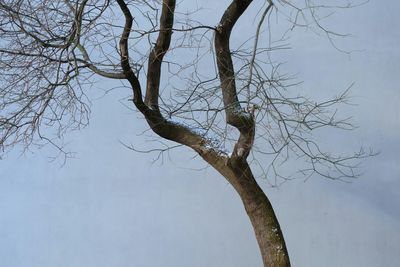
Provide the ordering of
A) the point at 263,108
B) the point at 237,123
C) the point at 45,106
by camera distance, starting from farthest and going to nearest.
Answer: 1. the point at 45,106
2. the point at 237,123
3. the point at 263,108

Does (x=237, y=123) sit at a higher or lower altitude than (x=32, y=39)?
lower

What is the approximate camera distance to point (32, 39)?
3.57 meters

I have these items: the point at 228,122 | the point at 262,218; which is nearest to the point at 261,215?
the point at 262,218

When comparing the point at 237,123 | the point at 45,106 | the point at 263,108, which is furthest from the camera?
the point at 45,106

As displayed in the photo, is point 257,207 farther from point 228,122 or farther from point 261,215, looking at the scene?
point 228,122

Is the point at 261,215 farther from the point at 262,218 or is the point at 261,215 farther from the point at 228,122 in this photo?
the point at 228,122

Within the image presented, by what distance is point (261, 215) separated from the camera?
346cm

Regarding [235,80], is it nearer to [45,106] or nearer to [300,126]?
[300,126]

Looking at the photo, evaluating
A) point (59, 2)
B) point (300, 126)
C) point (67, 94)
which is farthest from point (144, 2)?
point (300, 126)

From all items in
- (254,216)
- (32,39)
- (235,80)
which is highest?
(32,39)

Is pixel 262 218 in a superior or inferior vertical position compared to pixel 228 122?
inferior

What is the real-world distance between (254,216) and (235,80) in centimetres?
70

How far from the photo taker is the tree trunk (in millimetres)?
3402

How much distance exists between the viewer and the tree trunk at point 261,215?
340 centimetres
